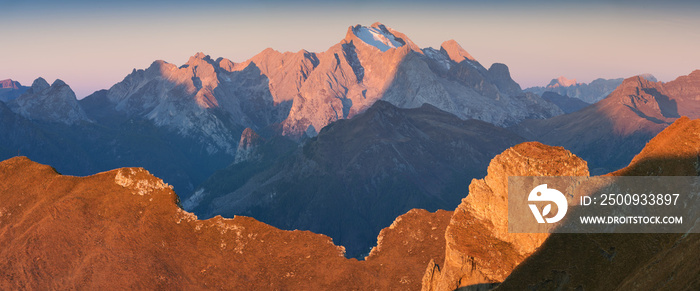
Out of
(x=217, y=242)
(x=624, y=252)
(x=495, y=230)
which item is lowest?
(x=217, y=242)

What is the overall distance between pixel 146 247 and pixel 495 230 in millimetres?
67319

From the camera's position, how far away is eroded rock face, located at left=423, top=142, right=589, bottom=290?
75.4 m

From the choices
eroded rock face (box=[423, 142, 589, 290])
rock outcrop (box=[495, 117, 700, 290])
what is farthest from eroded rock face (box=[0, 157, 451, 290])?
rock outcrop (box=[495, 117, 700, 290])

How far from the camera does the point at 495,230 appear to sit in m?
81.6

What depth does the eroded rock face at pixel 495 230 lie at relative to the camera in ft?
247

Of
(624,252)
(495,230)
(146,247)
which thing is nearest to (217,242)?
(146,247)

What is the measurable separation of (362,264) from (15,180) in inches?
3014

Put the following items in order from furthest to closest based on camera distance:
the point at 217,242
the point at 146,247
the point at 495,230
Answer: the point at 217,242
the point at 146,247
the point at 495,230

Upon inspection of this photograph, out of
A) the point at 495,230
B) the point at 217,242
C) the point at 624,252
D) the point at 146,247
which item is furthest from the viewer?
the point at 217,242

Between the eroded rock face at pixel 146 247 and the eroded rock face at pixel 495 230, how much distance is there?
31.0 meters

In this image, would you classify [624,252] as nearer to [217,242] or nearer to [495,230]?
[495,230]

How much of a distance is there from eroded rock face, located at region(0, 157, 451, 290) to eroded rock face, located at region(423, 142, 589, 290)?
31032 mm

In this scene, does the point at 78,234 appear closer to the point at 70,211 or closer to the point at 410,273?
the point at 70,211

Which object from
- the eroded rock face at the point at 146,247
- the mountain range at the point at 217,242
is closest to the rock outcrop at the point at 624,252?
the mountain range at the point at 217,242
